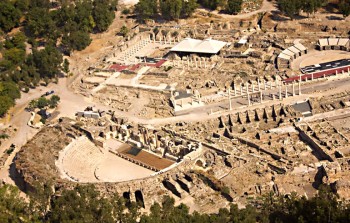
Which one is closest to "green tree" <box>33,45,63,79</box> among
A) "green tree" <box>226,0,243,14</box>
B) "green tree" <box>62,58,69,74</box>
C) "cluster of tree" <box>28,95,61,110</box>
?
"green tree" <box>62,58,69,74</box>

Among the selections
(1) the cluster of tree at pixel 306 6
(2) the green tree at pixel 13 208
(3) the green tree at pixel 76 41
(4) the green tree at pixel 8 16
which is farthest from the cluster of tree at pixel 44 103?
(1) the cluster of tree at pixel 306 6

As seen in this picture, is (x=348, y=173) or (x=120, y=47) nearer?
(x=348, y=173)

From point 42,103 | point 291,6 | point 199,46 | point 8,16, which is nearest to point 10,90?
point 42,103

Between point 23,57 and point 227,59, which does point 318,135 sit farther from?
point 23,57

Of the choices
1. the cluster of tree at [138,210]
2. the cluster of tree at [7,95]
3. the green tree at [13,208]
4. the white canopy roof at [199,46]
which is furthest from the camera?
the white canopy roof at [199,46]

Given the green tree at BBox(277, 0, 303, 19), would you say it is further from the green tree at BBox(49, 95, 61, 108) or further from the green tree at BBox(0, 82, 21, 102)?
the green tree at BBox(0, 82, 21, 102)

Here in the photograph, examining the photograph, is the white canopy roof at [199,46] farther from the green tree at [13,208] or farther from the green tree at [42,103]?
the green tree at [13,208]

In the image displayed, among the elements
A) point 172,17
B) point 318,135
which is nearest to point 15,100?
point 172,17
